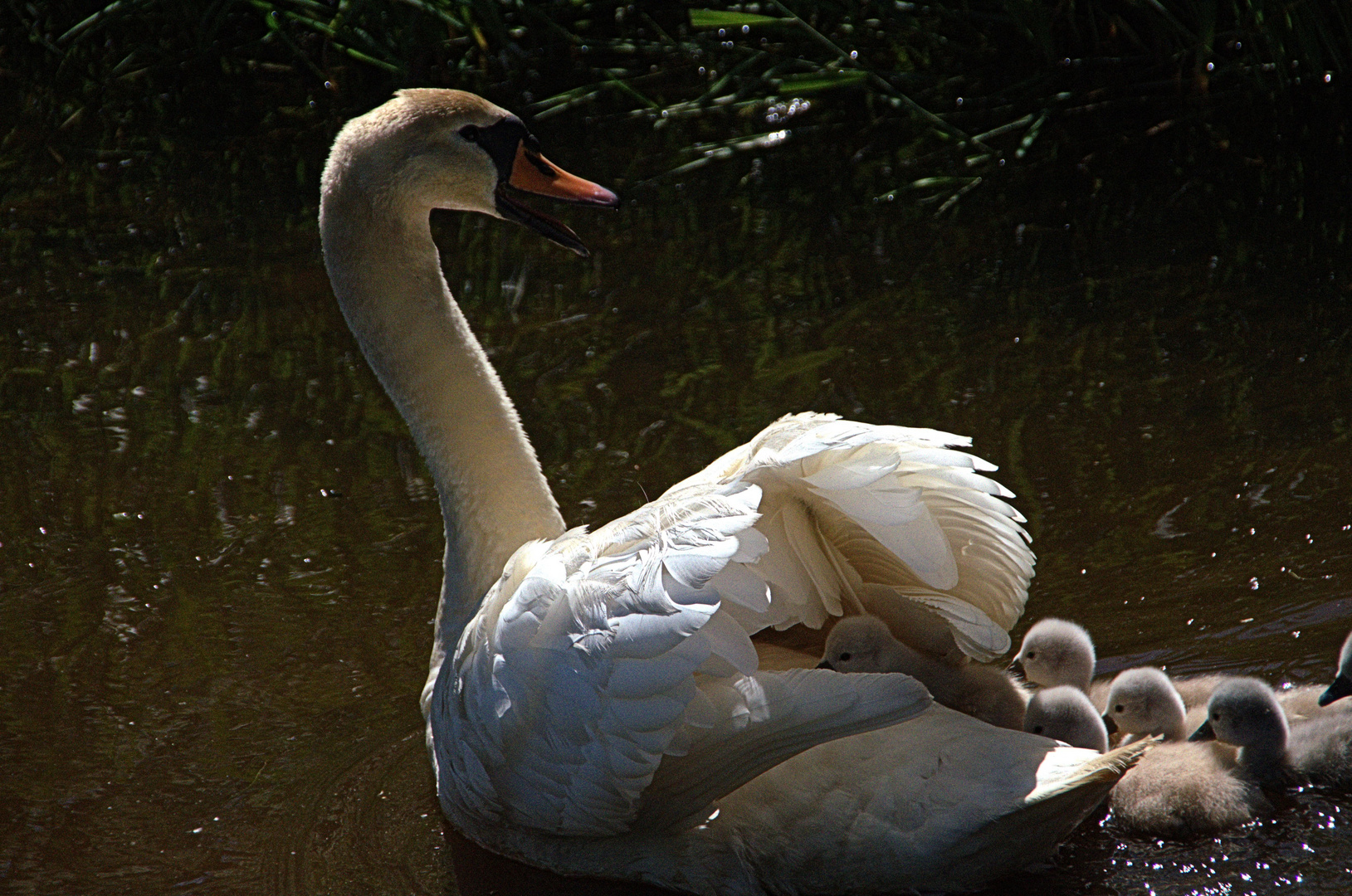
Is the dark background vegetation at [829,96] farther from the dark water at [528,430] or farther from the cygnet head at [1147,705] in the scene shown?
the cygnet head at [1147,705]

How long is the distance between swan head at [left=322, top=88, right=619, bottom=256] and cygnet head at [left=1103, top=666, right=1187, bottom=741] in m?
1.57

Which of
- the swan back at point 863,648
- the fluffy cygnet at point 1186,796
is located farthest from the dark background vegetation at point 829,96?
the swan back at point 863,648

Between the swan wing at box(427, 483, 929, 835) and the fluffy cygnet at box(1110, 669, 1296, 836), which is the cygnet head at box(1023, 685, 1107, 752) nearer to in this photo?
the fluffy cygnet at box(1110, 669, 1296, 836)

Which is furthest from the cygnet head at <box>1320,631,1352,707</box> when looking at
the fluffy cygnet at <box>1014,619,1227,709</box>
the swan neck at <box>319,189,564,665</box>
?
the swan neck at <box>319,189,564,665</box>

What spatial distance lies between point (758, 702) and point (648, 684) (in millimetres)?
213

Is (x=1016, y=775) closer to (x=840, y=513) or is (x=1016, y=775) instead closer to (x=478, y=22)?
(x=840, y=513)

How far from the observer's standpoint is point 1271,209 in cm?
629

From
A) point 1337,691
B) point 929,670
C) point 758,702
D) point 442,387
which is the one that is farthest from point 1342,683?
point 442,387

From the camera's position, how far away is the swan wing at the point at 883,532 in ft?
9.87

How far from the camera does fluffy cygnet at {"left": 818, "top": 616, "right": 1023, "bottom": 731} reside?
3.33 m

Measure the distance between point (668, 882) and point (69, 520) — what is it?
2.65 meters

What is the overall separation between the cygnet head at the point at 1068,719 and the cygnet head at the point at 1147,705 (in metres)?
0.10

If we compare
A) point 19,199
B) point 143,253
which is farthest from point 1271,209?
point 19,199

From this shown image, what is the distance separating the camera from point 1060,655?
3.56 m
